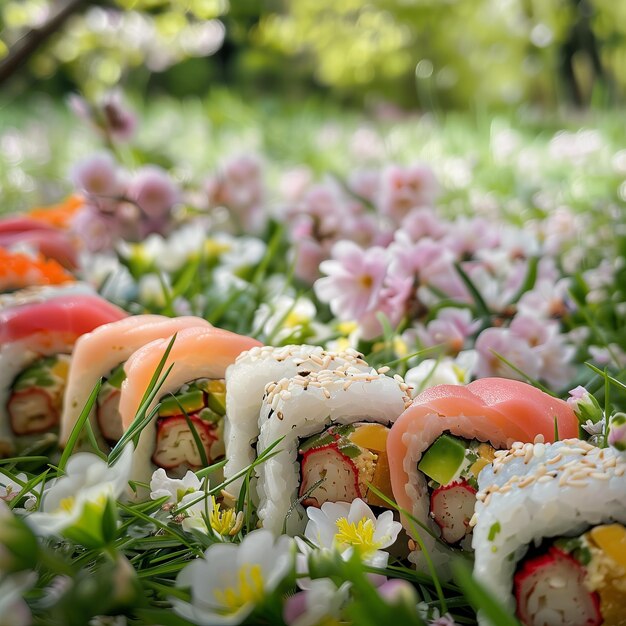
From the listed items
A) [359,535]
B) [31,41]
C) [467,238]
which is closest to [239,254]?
[467,238]

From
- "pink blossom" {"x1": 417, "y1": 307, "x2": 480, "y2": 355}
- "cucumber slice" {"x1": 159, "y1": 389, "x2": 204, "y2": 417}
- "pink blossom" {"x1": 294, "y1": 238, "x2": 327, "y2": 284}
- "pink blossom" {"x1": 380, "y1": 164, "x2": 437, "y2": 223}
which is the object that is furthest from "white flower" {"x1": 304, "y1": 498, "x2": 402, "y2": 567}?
"pink blossom" {"x1": 380, "y1": 164, "x2": 437, "y2": 223}

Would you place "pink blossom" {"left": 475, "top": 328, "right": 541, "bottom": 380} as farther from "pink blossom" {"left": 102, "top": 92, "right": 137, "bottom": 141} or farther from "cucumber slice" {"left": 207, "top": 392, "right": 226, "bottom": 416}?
"pink blossom" {"left": 102, "top": 92, "right": 137, "bottom": 141}

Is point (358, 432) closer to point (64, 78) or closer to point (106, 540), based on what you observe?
point (106, 540)

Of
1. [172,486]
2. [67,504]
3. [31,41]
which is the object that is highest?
[31,41]

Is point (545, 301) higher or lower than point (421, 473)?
lower

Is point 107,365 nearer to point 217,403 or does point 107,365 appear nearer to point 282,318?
point 217,403

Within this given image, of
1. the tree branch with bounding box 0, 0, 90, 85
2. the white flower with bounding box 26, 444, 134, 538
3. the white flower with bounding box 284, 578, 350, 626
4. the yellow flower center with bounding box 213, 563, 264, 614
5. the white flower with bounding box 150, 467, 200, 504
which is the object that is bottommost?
the white flower with bounding box 150, 467, 200, 504

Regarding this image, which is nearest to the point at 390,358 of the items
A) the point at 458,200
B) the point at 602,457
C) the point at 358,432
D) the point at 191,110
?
the point at 358,432
